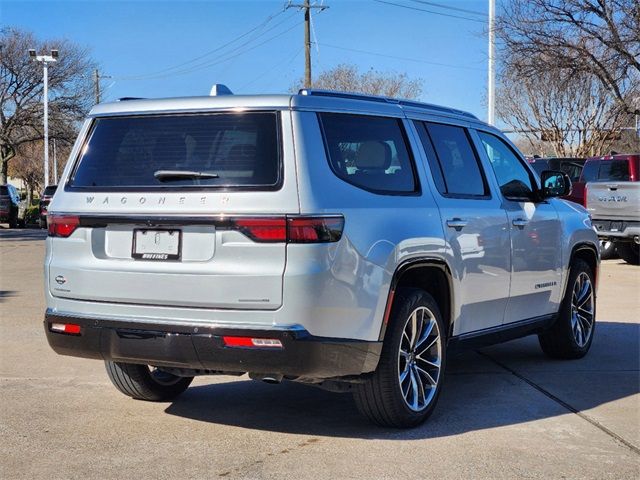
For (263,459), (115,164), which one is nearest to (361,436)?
(263,459)

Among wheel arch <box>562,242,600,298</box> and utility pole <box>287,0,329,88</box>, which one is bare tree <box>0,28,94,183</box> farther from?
wheel arch <box>562,242,600,298</box>

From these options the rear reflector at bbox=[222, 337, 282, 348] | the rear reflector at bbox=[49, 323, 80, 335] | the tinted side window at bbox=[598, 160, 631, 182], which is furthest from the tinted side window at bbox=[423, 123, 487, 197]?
the tinted side window at bbox=[598, 160, 631, 182]

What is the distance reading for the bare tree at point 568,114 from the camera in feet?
115

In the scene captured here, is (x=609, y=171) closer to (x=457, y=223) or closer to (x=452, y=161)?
(x=452, y=161)

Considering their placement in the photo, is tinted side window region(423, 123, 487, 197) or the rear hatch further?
tinted side window region(423, 123, 487, 197)

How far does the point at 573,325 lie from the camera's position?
289 inches

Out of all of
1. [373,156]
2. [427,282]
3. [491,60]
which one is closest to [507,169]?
[427,282]

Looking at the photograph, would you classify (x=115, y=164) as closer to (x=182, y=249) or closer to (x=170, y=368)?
(x=182, y=249)

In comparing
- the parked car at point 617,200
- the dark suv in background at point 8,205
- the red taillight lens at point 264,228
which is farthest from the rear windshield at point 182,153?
the dark suv in background at point 8,205

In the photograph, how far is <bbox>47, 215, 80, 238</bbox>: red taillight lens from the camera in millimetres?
4945

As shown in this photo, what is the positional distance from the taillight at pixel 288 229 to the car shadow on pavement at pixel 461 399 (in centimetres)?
138

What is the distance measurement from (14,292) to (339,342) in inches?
336

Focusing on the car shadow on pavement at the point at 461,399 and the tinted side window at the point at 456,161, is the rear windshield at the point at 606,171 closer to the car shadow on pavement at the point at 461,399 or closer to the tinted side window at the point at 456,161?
the car shadow on pavement at the point at 461,399

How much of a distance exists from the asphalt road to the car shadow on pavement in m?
0.01
